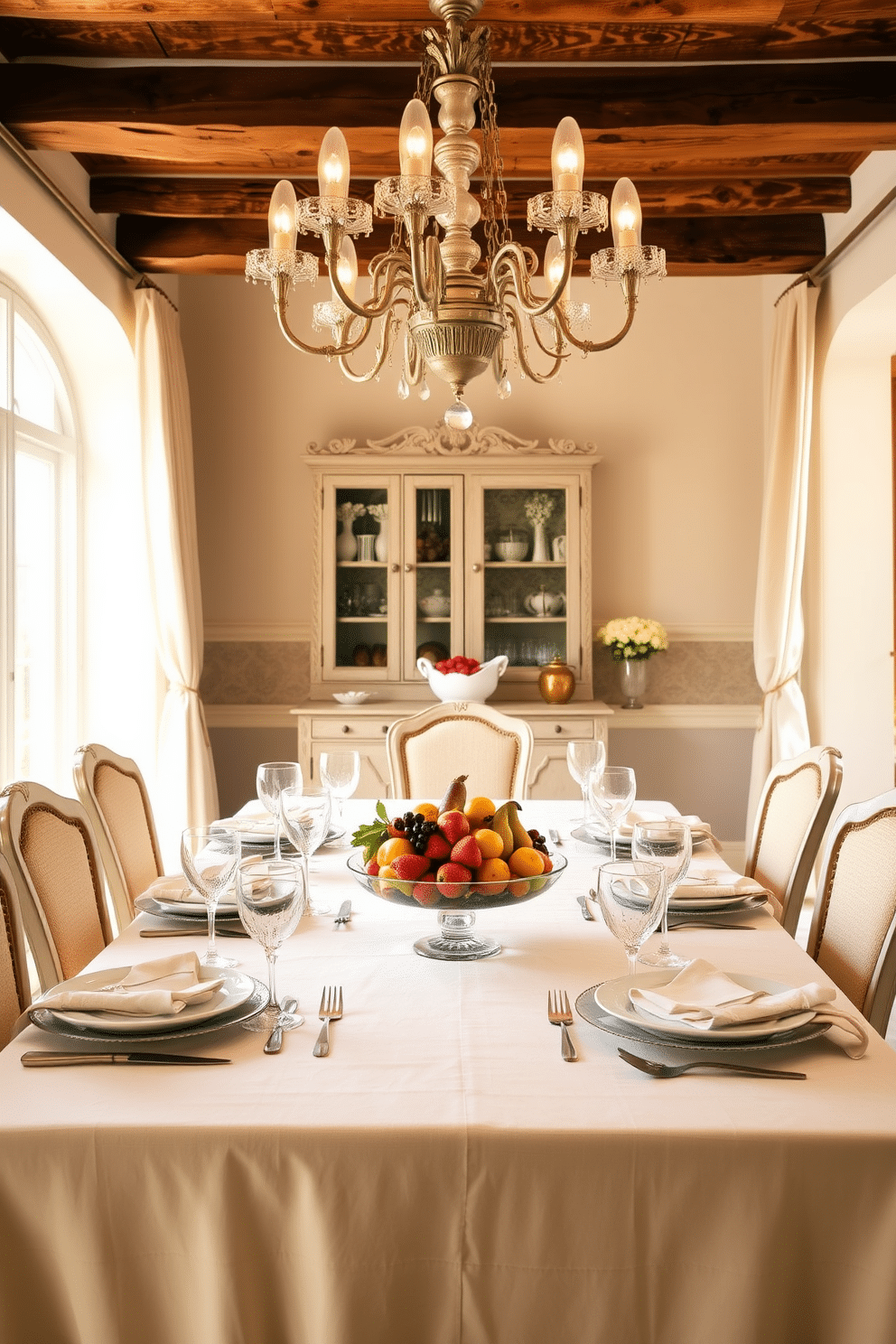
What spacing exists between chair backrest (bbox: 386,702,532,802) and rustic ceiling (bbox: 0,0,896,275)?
65.9 inches

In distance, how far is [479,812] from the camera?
5.45ft

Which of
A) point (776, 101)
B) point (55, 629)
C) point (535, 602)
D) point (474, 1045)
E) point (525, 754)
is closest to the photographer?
point (474, 1045)

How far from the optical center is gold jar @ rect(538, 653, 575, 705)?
4.52 metres

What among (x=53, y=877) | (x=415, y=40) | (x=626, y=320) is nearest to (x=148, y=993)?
(x=53, y=877)

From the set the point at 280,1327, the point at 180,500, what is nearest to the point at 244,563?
the point at 180,500

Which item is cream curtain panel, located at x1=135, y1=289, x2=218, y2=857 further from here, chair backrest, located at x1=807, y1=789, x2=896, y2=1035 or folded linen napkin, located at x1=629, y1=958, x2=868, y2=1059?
folded linen napkin, located at x1=629, y1=958, x2=868, y2=1059

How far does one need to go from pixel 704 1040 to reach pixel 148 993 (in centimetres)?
67

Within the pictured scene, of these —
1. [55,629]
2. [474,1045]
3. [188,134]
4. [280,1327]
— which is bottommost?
[280,1327]

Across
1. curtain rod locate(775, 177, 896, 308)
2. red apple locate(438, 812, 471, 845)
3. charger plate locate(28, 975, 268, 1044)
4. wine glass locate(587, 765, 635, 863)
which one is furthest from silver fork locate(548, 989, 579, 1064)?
curtain rod locate(775, 177, 896, 308)

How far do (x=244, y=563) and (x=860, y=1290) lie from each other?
436 cm

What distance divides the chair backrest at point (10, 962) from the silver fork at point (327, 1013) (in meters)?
0.46

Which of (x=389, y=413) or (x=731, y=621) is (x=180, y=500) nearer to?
(x=389, y=413)

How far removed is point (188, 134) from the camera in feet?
9.71

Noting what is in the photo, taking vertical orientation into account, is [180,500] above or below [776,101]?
below
